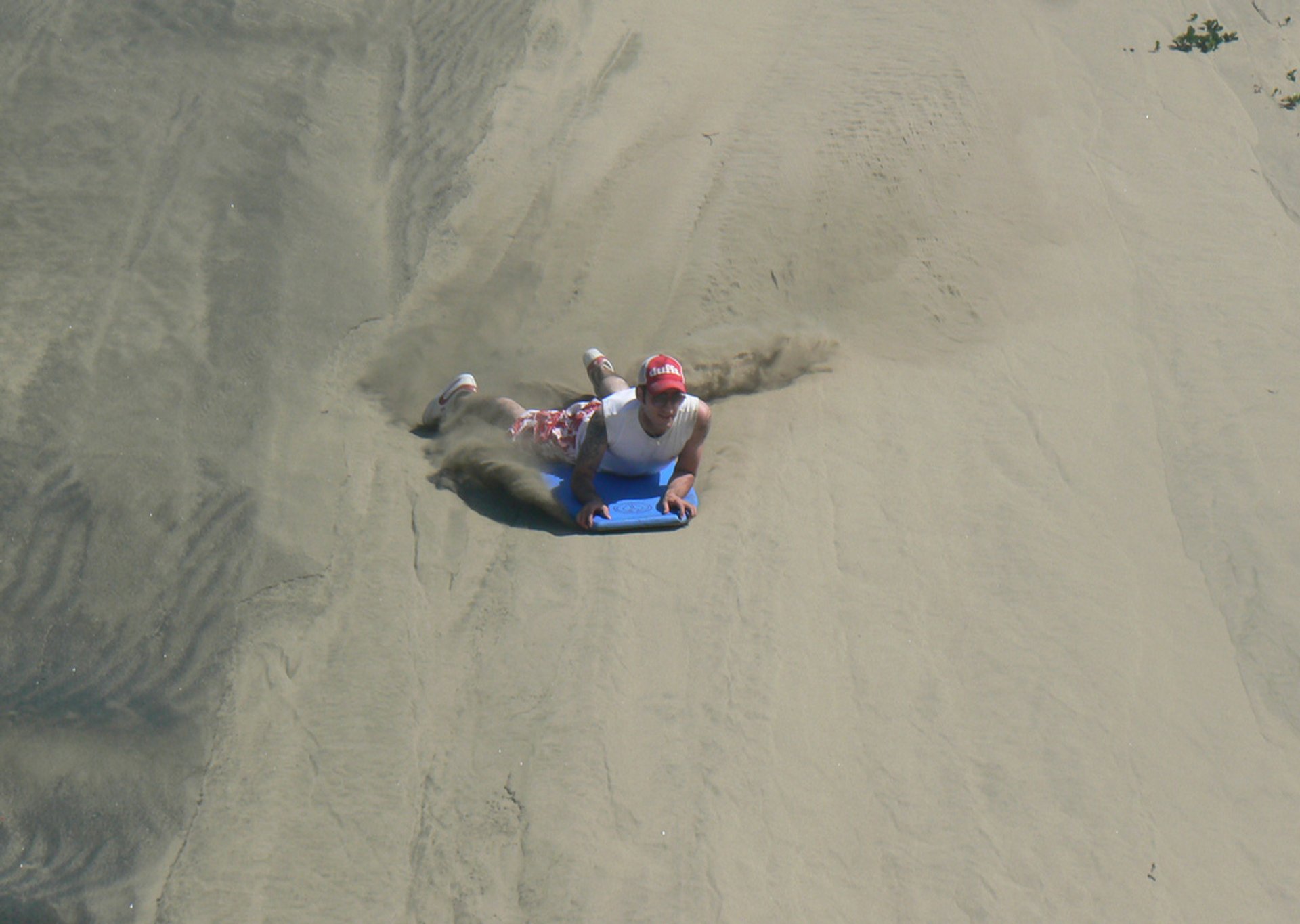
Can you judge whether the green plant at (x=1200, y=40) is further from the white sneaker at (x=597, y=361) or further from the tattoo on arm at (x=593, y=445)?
the tattoo on arm at (x=593, y=445)

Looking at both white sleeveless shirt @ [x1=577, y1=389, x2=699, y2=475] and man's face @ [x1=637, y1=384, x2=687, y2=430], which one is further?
white sleeveless shirt @ [x1=577, y1=389, x2=699, y2=475]

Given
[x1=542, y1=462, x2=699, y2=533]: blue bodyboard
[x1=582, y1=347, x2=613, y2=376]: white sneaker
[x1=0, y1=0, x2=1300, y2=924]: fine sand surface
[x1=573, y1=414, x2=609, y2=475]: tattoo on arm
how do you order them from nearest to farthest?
[x1=0, y1=0, x2=1300, y2=924]: fine sand surface < [x1=542, y1=462, x2=699, y2=533]: blue bodyboard < [x1=573, y1=414, x2=609, y2=475]: tattoo on arm < [x1=582, y1=347, x2=613, y2=376]: white sneaker

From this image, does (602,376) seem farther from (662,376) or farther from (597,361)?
(662,376)

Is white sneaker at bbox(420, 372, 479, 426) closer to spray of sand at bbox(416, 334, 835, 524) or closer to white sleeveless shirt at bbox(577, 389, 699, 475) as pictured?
spray of sand at bbox(416, 334, 835, 524)

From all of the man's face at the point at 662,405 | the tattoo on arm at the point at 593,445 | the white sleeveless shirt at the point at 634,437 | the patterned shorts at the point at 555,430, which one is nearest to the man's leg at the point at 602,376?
the patterned shorts at the point at 555,430

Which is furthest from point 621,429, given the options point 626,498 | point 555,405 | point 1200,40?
point 1200,40

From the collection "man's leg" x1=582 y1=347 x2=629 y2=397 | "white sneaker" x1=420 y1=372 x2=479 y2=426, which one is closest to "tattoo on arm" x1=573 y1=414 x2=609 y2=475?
"man's leg" x1=582 y1=347 x2=629 y2=397

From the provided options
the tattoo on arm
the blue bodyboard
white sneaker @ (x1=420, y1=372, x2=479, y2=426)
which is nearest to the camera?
the blue bodyboard
